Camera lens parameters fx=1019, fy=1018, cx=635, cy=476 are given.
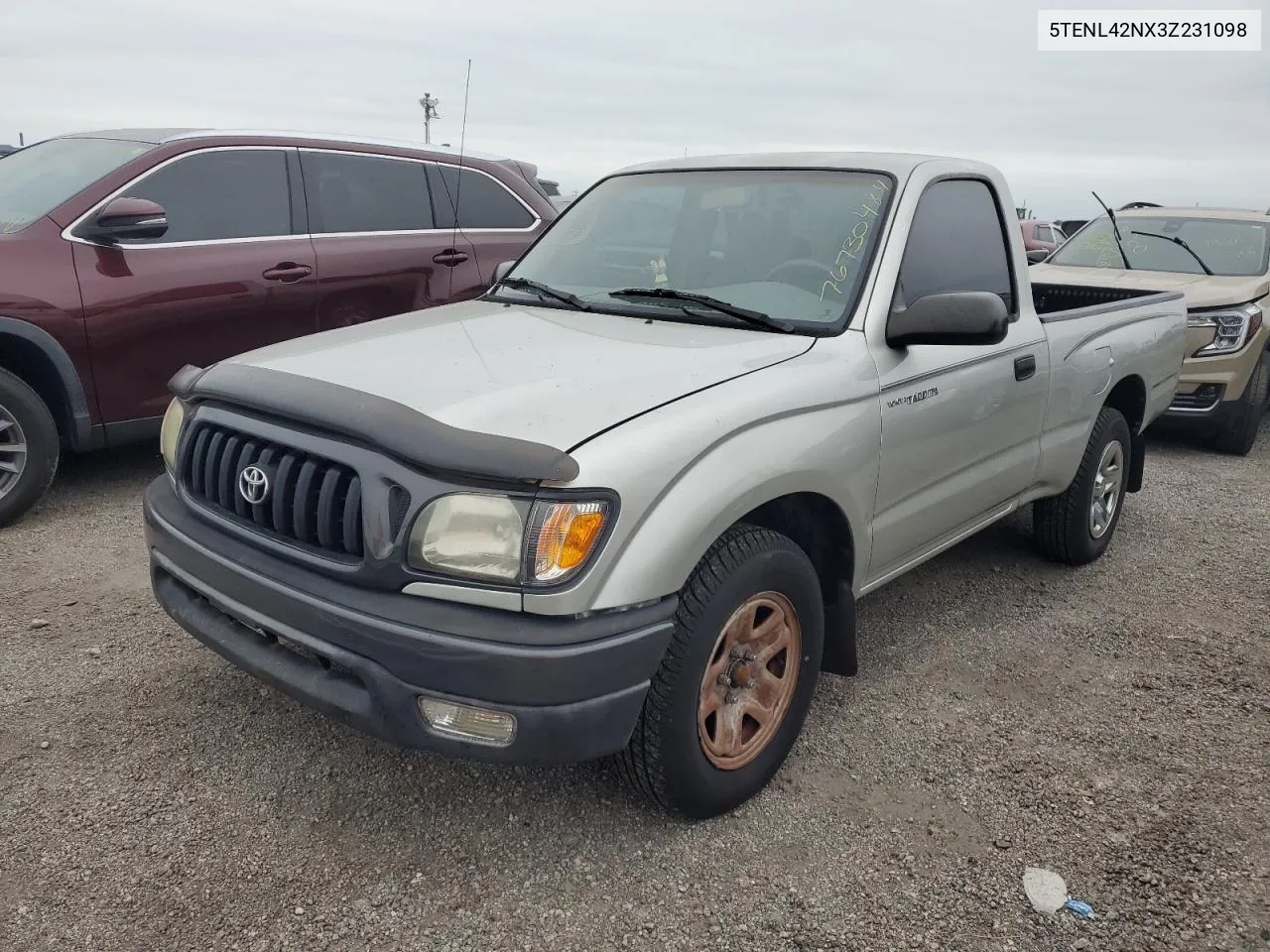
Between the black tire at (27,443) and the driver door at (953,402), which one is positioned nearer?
the driver door at (953,402)

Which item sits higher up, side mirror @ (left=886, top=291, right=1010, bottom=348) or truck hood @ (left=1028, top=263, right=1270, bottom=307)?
side mirror @ (left=886, top=291, right=1010, bottom=348)

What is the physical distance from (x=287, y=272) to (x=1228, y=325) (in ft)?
20.1

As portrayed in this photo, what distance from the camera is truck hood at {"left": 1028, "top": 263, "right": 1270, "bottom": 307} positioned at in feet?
22.9

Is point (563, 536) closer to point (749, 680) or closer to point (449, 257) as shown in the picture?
point (749, 680)

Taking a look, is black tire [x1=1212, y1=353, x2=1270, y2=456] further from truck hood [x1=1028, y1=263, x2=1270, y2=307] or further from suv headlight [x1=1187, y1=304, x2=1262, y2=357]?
truck hood [x1=1028, y1=263, x2=1270, y2=307]

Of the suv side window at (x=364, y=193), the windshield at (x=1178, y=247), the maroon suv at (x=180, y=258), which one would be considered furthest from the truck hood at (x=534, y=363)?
the windshield at (x=1178, y=247)

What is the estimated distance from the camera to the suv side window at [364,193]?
564 centimetres

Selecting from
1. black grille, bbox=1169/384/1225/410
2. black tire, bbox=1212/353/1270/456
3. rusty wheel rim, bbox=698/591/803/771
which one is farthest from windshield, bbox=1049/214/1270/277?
rusty wheel rim, bbox=698/591/803/771

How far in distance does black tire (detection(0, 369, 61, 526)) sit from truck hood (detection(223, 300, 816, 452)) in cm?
219

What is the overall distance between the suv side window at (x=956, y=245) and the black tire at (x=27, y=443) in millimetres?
3798

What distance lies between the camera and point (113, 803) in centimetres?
267

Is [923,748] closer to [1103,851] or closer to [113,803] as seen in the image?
[1103,851]

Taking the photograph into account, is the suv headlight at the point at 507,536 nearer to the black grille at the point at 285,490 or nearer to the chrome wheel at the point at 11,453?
the black grille at the point at 285,490

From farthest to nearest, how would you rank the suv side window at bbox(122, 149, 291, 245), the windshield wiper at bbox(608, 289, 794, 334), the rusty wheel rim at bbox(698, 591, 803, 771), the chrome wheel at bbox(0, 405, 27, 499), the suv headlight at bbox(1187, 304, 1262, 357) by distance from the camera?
the suv headlight at bbox(1187, 304, 1262, 357)
the suv side window at bbox(122, 149, 291, 245)
the chrome wheel at bbox(0, 405, 27, 499)
the windshield wiper at bbox(608, 289, 794, 334)
the rusty wheel rim at bbox(698, 591, 803, 771)
